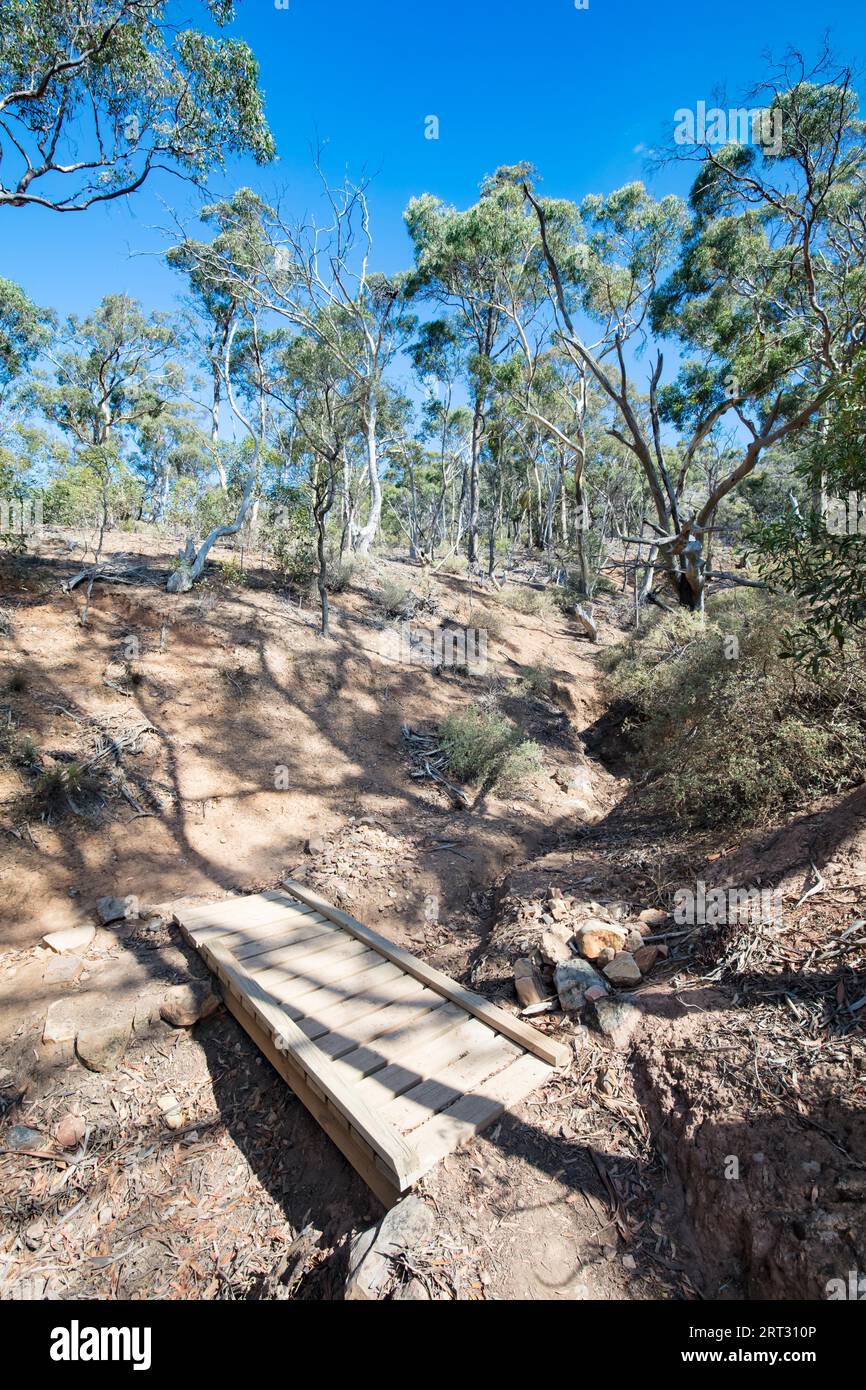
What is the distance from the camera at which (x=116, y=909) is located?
4.64 metres

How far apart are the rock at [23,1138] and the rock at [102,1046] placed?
38 centimetres

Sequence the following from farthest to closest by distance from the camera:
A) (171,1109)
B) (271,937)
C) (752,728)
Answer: (752,728), (271,937), (171,1109)

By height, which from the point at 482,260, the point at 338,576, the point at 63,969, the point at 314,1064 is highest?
the point at 482,260

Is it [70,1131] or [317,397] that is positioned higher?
[317,397]

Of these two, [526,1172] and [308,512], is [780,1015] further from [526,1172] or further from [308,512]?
[308,512]

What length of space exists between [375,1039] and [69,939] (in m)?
2.75

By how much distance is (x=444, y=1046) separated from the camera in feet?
10.1

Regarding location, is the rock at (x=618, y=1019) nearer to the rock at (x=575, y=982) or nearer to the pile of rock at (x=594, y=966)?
the pile of rock at (x=594, y=966)

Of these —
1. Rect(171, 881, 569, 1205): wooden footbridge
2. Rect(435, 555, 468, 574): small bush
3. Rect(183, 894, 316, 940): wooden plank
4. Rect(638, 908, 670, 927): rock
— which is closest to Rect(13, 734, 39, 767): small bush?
Rect(183, 894, 316, 940): wooden plank

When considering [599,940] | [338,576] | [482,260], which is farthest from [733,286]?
[599,940]

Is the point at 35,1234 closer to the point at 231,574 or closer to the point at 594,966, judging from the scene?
the point at 594,966

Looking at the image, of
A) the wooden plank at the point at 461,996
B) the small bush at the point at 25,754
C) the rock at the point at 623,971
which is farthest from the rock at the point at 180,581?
the rock at the point at 623,971

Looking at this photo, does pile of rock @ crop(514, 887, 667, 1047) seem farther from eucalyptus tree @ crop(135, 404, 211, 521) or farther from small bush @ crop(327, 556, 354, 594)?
eucalyptus tree @ crop(135, 404, 211, 521)
